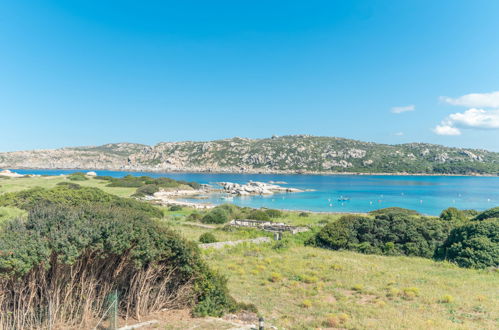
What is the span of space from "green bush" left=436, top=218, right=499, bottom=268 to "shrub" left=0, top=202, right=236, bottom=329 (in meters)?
15.0

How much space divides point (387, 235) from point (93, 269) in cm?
1974

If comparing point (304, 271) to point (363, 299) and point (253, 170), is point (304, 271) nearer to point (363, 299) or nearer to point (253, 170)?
point (363, 299)

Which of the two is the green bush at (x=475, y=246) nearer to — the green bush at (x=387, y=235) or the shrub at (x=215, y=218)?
the green bush at (x=387, y=235)

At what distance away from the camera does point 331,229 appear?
23.0m

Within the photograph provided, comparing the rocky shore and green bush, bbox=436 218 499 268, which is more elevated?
green bush, bbox=436 218 499 268

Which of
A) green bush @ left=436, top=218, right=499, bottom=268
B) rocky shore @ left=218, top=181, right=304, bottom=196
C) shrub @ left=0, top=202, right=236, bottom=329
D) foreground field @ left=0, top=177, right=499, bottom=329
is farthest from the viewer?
rocky shore @ left=218, top=181, right=304, bottom=196

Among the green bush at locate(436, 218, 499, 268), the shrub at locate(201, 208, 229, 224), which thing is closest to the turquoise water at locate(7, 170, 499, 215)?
the shrub at locate(201, 208, 229, 224)

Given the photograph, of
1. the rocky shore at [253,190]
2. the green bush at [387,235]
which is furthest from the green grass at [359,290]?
the rocky shore at [253,190]

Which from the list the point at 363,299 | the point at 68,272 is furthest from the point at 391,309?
the point at 68,272

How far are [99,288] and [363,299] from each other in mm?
9372

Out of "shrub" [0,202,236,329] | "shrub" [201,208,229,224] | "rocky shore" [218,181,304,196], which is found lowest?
"rocky shore" [218,181,304,196]

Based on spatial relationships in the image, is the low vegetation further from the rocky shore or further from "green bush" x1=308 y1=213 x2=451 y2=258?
the rocky shore

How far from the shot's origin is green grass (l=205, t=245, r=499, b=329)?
931 cm

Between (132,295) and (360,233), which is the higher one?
(132,295)
